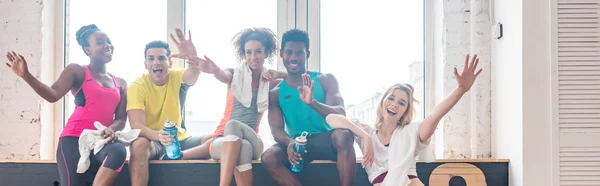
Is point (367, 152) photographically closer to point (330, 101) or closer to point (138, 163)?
point (330, 101)

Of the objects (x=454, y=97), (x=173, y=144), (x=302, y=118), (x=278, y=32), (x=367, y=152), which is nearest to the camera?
(x=454, y=97)

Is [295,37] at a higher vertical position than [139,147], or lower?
higher

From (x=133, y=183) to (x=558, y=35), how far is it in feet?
7.59

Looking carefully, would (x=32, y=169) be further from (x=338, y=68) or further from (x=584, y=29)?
(x=584, y=29)

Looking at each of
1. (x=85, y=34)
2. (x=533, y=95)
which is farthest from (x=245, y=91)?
(x=533, y=95)

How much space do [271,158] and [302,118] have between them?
0.30 metres

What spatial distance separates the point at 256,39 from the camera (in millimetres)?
3133

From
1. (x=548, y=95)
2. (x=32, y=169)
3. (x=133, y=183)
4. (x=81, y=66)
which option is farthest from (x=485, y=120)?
(x=32, y=169)

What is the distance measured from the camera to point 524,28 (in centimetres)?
306

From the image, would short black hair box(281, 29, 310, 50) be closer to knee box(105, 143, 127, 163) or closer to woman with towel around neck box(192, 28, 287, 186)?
A: woman with towel around neck box(192, 28, 287, 186)

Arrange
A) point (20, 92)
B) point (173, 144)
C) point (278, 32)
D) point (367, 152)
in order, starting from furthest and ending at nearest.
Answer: point (278, 32) → point (20, 92) → point (173, 144) → point (367, 152)

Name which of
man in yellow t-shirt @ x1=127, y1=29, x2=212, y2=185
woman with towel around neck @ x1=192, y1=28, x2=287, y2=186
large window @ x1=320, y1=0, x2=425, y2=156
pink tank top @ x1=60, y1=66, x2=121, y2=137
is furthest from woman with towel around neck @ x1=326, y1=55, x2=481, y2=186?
pink tank top @ x1=60, y1=66, x2=121, y2=137

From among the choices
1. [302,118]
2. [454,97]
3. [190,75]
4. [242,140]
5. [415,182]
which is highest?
[190,75]

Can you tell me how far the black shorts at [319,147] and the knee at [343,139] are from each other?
0.07 meters
